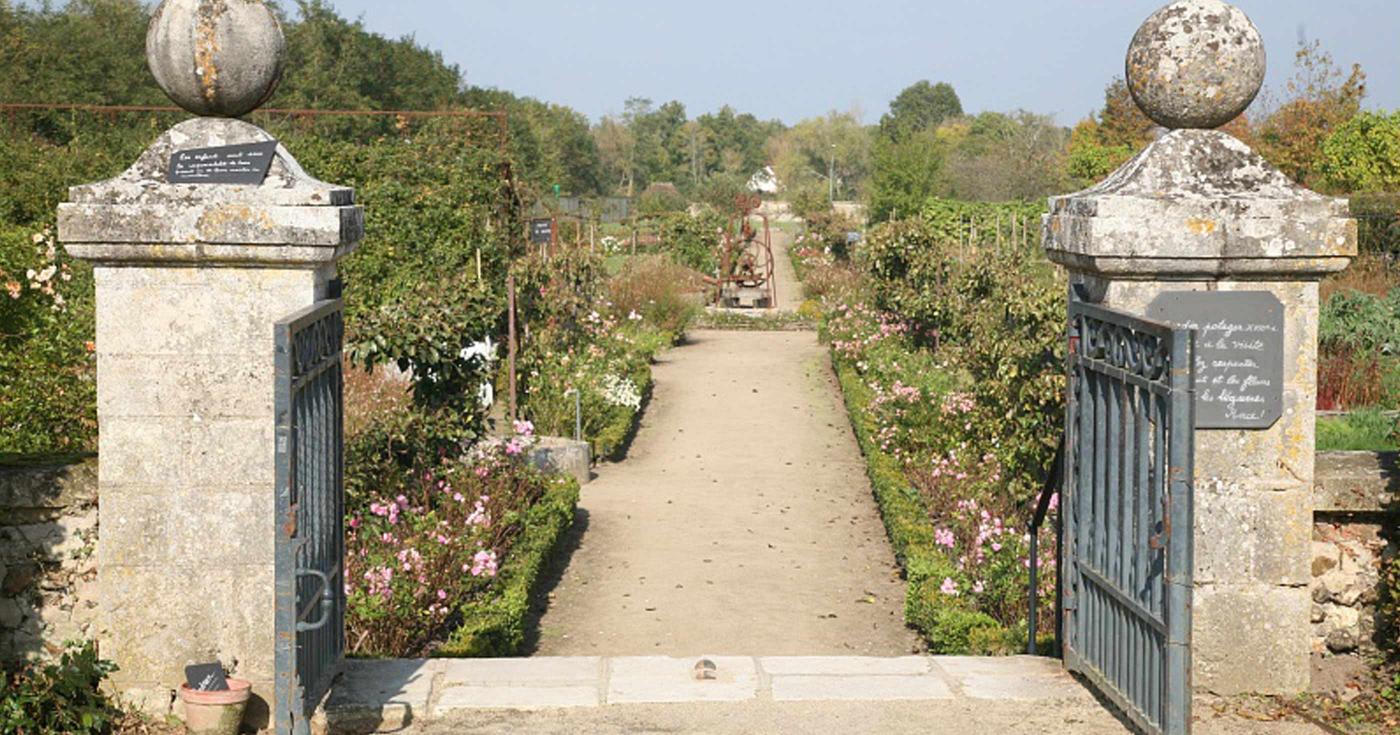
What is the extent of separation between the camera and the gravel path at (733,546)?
8.95 meters

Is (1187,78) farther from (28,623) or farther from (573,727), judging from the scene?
(28,623)

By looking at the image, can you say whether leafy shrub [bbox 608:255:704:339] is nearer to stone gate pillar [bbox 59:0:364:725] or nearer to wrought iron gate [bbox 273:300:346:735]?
wrought iron gate [bbox 273:300:346:735]

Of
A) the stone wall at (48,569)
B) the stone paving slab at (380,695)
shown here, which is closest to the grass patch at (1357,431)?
the stone paving slab at (380,695)

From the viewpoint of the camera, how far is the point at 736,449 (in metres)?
15.2

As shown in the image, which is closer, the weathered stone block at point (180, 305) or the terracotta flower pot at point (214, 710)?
the terracotta flower pot at point (214, 710)

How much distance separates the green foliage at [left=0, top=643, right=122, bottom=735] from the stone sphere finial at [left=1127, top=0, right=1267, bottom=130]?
4.01 m

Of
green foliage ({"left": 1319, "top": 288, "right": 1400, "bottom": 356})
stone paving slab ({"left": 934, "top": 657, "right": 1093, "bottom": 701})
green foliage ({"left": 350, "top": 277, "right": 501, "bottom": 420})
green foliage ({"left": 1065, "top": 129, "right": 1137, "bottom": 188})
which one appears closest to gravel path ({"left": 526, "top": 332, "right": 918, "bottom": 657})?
green foliage ({"left": 350, "top": 277, "right": 501, "bottom": 420})

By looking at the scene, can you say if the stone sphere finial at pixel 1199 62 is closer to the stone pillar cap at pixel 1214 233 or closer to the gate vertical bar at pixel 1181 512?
the stone pillar cap at pixel 1214 233

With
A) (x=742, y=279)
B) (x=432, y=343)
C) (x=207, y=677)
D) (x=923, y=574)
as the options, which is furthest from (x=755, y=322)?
(x=207, y=677)

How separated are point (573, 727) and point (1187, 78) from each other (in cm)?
301

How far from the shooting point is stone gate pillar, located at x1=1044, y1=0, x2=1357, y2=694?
16.9ft

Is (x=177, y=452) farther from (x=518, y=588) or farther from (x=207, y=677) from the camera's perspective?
(x=518, y=588)

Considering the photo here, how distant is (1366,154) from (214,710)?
27592mm

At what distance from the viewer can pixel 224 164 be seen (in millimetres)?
5113
